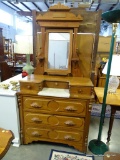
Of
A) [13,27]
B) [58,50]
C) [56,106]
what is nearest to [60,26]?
[58,50]

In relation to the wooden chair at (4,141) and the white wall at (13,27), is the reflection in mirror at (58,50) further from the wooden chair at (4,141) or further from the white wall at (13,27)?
the white wall at (13,27)

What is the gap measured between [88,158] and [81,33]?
1.61m

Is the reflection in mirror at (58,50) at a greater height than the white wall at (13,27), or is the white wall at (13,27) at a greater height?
the white wall at (13,27)

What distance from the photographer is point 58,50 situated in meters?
1.81

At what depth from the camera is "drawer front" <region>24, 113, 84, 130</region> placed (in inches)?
64.2

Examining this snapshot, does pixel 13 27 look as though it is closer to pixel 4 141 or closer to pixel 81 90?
pixel 81 90

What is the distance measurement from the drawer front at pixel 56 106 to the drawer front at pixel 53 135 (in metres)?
0.28

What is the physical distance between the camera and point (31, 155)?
5.62 ft

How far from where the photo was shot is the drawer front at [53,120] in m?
1.63

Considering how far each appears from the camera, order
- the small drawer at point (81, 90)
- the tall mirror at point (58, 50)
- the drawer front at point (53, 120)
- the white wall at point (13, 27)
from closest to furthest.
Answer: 1. the small drawer at point (81, 90)
2. the drawer front at point (53, 120)
3. the tall mirror at point (58, 50)
4. the white wall at point (13, 27)

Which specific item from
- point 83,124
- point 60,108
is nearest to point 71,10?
point 60,108

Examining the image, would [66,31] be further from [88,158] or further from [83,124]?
[88,158]

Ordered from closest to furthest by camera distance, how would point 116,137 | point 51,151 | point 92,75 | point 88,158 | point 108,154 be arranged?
point 108,154, point 88,158, point 51,151, point 92,75, point 116,137

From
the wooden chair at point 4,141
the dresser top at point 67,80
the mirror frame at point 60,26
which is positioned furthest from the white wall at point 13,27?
the wooden chair at point 4,141
